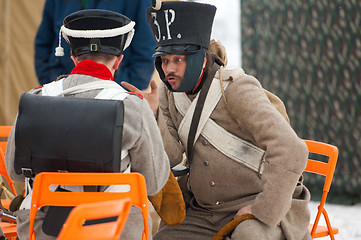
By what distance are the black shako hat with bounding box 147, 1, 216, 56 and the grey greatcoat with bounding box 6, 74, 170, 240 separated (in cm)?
53

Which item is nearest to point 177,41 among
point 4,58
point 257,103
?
point 257,103

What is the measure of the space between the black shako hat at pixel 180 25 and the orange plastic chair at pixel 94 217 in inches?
49.1

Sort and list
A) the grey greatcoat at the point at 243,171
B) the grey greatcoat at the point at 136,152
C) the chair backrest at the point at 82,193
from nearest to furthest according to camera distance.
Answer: the chair backrest at the point at 82,193 < the grey greatcoat at the point at 136,152 < the grey greatcoat at the point at 243,171

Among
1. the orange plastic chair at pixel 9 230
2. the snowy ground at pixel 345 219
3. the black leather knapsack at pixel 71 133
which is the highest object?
the black leather knapsack at pixel 71 133

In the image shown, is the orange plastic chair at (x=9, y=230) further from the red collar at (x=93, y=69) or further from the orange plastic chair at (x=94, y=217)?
the orange plastic chair at (x=94, y=217)

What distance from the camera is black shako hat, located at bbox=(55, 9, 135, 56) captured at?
6.61ft

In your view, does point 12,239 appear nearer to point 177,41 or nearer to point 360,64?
point 177,41

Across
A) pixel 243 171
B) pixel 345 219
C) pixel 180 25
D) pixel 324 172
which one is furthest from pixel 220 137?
pixel 345 219

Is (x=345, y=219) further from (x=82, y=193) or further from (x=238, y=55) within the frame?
(x=82, y=193)

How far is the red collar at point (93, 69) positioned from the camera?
6.50 ft

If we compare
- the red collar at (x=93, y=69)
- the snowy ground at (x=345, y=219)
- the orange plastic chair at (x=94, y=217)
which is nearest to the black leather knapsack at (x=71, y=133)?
the red collar at (x=93, y=69)

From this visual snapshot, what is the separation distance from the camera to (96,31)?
79.5 inches

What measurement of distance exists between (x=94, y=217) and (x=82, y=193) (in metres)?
0.57

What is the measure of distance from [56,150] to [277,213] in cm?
97
